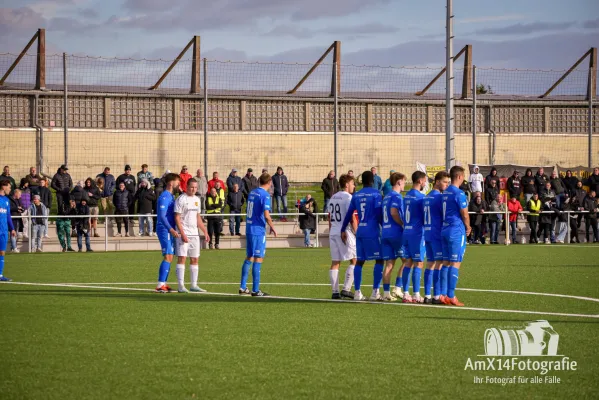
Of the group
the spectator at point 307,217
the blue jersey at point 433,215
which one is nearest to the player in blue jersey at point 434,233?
the blue jersey at point 433,215

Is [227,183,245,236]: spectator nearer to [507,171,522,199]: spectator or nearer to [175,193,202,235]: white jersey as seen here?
[507,171,522,199]: spectator

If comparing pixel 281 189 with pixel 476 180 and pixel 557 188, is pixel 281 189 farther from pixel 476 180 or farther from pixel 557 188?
pixel 557 188

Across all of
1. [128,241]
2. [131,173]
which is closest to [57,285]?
[128,241]

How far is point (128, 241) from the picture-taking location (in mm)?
28844

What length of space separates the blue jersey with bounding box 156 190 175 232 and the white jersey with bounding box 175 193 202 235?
0.63 feet

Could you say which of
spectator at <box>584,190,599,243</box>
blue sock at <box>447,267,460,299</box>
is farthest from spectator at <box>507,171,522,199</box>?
blue sock at <box>447,267,460,299</box>

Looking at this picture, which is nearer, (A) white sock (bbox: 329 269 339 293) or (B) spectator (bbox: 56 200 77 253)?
(A) white sock (bbox: 329 269 339 293)

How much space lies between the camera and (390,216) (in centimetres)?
1354

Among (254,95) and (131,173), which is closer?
(131,173)

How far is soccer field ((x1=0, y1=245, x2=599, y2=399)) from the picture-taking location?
725 cm

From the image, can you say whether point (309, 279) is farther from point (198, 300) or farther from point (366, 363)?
point (366, 363)

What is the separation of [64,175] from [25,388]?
68.7 feet

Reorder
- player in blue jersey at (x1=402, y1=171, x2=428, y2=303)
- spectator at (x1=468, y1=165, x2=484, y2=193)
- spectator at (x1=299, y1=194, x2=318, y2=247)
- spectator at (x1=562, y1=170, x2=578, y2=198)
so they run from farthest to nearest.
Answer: spectator at (x1=562, y1=170, x2=578, y2=198) < spectator at (x1=468, y1=165, x2=484, y2=193) < spectator at (x1=299, y1=194, x2=318, y2=247) < player in blue jersey at (x1=402, y1=171, x2=428, y2=303)

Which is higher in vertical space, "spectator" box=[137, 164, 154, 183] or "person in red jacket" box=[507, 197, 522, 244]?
"spectator" box=[137, 164, 154, 183]
